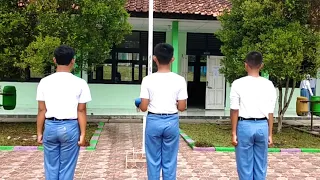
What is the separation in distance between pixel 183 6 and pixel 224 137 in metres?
5.03

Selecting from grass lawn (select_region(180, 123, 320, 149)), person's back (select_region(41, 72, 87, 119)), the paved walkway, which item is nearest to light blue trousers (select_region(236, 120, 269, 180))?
the paved walkway

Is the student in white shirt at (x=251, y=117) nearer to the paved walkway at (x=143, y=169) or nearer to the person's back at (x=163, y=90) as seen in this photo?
the person's back at (x=163, y=90)

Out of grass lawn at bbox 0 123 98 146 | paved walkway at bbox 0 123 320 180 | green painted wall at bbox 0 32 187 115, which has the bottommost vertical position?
paved walkway at bbox 0 123 320 180

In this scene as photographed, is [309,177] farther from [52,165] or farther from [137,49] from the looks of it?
[137,49]

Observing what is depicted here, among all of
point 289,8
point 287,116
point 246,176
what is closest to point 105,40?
point 289,8

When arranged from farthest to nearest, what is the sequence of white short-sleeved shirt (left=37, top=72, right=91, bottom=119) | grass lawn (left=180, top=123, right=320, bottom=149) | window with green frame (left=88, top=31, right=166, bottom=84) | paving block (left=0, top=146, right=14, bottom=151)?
window with green frame (left=88, top=31, right=166, bottom=84) → grass lawn (left=180, top=123, right=320, bottom=149) → paving block (left=0, top=146, right=14, bottom=151) → white short-sleeved shirt (left=37, top=72, right=91, bottom=119)

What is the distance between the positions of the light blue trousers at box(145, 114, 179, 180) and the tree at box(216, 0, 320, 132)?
455 centimetres

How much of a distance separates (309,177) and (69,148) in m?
3.79

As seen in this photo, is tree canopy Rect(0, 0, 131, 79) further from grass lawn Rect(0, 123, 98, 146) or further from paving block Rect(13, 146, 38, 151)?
paving block Rect(13, 146, 38, 151)

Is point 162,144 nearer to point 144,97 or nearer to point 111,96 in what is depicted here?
point 144,97

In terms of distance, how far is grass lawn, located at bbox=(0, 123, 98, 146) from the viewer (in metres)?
7.66

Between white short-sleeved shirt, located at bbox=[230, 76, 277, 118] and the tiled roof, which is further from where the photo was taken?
the tiled roof

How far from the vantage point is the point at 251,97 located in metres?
4.00

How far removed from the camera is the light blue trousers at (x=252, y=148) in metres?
4.02
